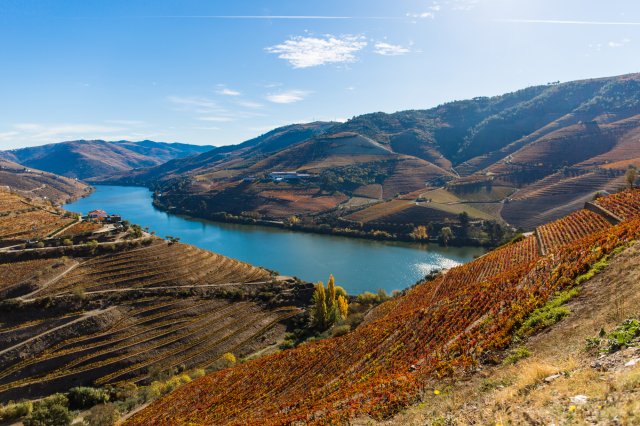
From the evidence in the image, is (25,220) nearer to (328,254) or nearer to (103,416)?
(103,416)

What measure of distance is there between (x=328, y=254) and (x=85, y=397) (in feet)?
209

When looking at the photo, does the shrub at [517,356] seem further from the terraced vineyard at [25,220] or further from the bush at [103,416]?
the terraced vineyard at [25,220]

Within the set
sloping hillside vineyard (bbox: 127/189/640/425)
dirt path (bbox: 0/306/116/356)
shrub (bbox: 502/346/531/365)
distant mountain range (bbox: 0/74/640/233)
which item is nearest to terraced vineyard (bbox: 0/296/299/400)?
dirt path (bbox: 0/306/116/356)

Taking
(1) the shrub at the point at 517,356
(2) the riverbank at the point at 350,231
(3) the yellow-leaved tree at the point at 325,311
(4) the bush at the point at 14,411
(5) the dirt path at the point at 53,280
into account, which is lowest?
(4) the bush at the point at 14,411

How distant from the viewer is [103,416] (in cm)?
2842

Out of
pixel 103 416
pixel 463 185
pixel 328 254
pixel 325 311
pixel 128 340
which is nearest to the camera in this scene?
pixel 103 416

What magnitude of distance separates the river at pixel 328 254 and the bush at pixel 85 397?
144 feet

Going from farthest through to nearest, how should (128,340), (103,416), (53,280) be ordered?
(53,280)
(128,340)
(103,416)

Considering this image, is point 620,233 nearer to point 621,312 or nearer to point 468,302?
point 468,302

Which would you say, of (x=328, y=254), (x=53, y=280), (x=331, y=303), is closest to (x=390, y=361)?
(x=331, y=303)

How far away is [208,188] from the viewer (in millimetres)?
185750

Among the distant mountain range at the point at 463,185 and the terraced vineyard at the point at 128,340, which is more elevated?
the distant mountain range at the point at 463,185

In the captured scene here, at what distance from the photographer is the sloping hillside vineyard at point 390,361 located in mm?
12664

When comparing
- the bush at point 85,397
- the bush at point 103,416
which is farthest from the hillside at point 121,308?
the bush at point 103,416
